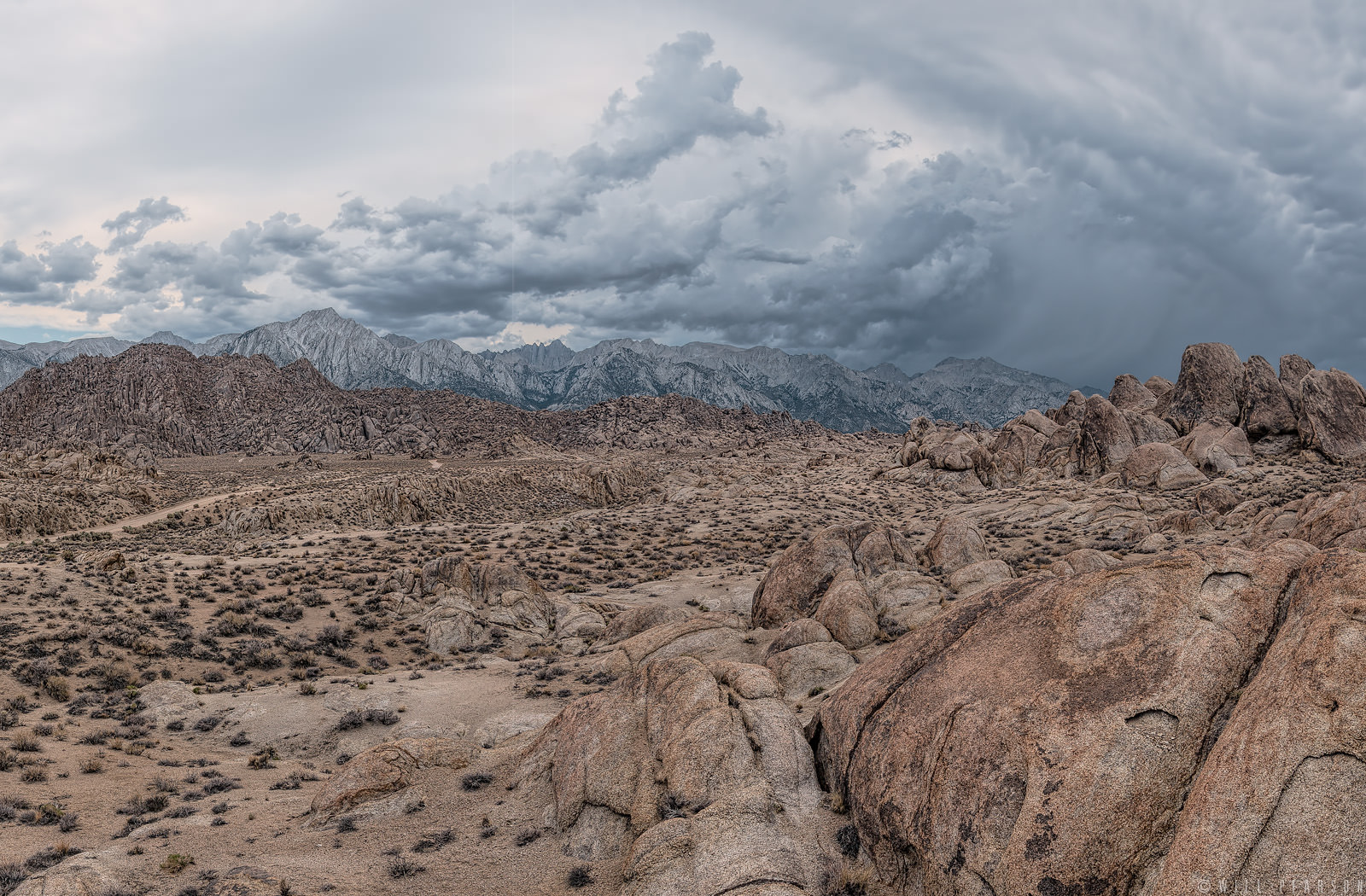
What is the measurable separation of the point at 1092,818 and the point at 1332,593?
400cm

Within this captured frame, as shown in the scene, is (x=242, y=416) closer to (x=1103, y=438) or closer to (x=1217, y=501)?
(x=1103, y=438)

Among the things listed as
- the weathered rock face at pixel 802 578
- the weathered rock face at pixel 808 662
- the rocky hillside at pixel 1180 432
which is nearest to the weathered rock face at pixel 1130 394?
the rocky hillside at pixel 1180 432

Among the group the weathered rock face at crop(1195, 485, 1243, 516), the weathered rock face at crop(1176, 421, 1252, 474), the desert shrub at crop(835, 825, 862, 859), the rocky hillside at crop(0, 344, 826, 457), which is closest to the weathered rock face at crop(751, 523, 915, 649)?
the desert shrub at crop(835, 825, 862, 859)

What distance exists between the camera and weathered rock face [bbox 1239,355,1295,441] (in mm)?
54062

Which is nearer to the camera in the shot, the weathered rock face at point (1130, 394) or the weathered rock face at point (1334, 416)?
the weathered rock face at point (1334, 416)

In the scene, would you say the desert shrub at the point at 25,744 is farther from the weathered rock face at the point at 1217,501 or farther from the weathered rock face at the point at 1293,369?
the weathered rock face at the point at 1293,369

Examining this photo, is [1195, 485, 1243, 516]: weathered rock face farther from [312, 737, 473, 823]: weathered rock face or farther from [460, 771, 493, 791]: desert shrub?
[312, 737, 473, 823]: weathered rock face

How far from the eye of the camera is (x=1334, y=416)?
49.8 metres

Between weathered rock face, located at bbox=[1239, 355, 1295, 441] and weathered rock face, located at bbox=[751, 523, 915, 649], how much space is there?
4867cm

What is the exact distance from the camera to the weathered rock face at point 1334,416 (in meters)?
48.2

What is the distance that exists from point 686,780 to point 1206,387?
7568 centimetres

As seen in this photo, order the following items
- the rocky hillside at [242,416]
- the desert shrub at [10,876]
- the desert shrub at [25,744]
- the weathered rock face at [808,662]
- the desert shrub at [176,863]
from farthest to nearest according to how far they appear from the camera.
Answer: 1. the rocky hillside at [242,416]
2. the desert shrub at [25,744]
3. the weathered rock face at [808,662]
4. the desert shrub at [176,863]
5. the desert shrub at [10,876]

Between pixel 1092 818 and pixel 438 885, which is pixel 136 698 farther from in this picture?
pixel 1092 818

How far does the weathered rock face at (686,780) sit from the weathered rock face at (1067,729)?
1410 millimetres
